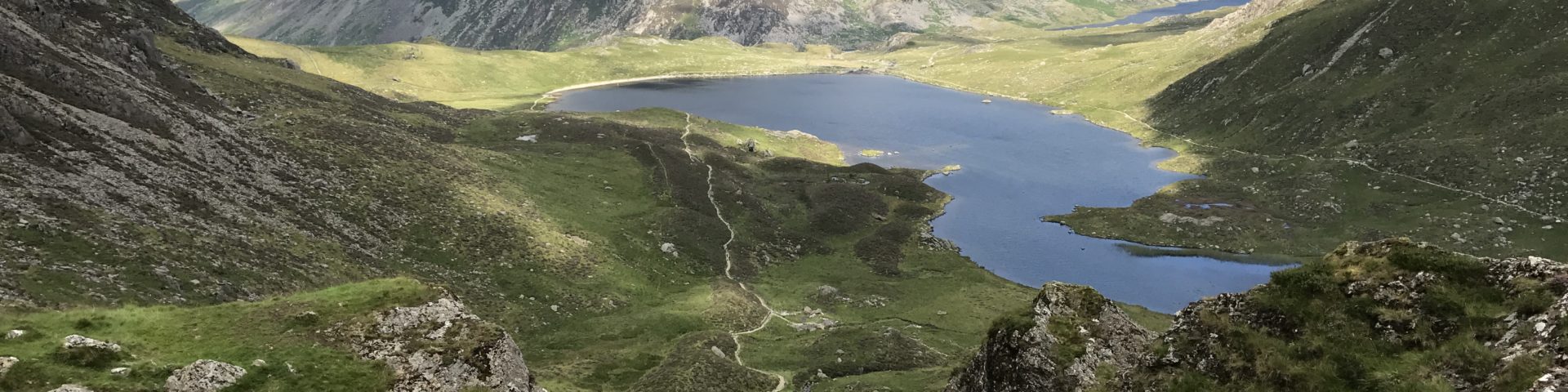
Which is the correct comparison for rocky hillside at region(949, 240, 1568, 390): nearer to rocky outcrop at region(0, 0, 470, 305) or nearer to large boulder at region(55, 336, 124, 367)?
large boulder at region(55, 336, 124, 367)

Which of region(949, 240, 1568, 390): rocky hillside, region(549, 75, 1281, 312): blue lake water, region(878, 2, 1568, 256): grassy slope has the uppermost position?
region(949, 240, 1568, 390): rocky hillside

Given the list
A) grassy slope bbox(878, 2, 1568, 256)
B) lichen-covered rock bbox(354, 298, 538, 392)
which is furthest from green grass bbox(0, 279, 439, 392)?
grassy slope bbox(878, 2, 1568, 256)

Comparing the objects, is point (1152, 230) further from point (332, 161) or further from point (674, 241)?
point (332, 161)

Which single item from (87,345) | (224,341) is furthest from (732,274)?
(87,345)

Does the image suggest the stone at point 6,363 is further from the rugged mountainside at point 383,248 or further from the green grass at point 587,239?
the green grass at point 587,239

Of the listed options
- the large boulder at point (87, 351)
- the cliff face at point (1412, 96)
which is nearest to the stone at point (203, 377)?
the large boulder at point (87, 351)

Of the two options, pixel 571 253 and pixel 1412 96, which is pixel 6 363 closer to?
pixel 571 253

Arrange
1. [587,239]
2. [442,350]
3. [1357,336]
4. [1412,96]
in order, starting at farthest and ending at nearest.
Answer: [1412,96] < [587,239] < [442,350] < [1357,336]

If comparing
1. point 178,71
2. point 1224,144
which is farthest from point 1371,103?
point 178,71
